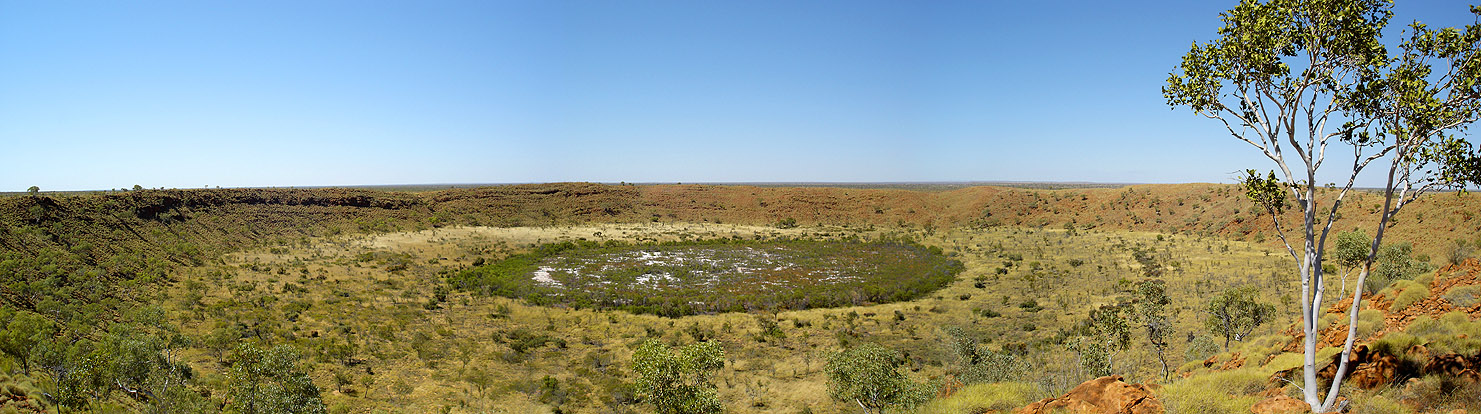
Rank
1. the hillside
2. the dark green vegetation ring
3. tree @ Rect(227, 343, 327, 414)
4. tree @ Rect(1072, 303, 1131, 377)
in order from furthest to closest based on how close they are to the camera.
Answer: the dark green vegetation ring
the hillside
tree @ Rect(1072, 303, 1131, 377)
tree @ Rect(227, 343, 327, 414)

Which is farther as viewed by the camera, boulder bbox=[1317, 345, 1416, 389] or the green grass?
boulder bbox=[1317, 345, 1416, 389]

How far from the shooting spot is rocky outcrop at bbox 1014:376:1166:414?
30.6 ft

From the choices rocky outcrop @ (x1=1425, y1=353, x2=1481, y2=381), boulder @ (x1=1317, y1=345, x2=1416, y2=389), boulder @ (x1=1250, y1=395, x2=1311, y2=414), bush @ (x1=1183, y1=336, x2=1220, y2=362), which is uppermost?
rocky outcrop @ (x1=1425, y1=353, x2=1481, y2=381)

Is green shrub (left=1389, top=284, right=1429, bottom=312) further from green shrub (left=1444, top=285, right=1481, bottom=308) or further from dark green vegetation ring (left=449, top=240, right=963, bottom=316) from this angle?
dark green vegetation ring (left=449, top=240, right=963, bottom=316)

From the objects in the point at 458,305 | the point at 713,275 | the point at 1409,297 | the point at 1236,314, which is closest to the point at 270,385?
the point at 458,305

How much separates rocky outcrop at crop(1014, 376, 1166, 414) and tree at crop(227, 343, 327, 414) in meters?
15.7

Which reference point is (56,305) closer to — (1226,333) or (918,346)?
(918,346)

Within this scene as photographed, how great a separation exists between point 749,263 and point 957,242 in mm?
23158

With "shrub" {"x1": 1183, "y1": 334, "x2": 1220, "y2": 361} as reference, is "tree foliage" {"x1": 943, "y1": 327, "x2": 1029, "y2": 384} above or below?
below

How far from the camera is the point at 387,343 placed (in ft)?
79.8

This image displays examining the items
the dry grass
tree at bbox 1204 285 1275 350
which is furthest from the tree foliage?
tree at bbox 1204 285 1275 350

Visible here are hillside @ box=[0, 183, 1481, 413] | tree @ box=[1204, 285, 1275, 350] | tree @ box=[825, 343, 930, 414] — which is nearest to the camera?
tree @ box=[825, 343, 930, 414]

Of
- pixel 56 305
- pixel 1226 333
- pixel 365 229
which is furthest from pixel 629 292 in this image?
pixel 365 229

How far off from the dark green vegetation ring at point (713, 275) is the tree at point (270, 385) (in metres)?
17.1
